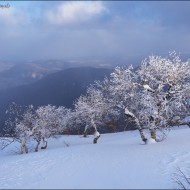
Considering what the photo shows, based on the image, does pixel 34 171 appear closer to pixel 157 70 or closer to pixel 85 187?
pixel 85 187

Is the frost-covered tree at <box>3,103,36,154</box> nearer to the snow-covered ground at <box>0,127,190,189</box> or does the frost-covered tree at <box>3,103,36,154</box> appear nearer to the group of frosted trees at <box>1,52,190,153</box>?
the snow-covered ground at <box>0,127,190,189</box>

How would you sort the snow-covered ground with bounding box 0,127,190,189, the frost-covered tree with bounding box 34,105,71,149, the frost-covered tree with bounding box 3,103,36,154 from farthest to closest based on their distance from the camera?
the frost-covered tree with bounding box 34,105,71,149 → the frost-covered tree with bounding box 3,103,36,154 → the snow-covered ground with bounding box 0,127,190,189

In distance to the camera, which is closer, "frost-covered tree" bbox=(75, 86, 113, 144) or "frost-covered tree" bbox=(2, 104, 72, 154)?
"frost-covered tree" bbox=(2, 104, 72, 154)

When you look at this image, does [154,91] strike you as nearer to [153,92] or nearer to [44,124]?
[153,92]

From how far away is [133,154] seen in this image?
27.7 meters

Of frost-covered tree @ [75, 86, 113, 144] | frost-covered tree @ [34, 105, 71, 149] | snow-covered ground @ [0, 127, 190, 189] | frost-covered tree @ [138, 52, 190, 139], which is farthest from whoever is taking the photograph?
frost-covered tree @ [34, 105, 71, 149]

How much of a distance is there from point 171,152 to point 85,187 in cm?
1014

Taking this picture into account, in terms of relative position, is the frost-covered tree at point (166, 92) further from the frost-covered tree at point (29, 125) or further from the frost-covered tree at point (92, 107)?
the frost-covered tree at point (29, 125)

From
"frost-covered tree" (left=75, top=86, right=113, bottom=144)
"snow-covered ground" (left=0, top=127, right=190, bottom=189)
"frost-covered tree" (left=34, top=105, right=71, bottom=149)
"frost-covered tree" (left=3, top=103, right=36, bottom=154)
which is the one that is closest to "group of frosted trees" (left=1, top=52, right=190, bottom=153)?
"snow-covered ground" (left=0, top=127, right=190, bottom=189)

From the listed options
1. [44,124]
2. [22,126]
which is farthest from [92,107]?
[22,126]

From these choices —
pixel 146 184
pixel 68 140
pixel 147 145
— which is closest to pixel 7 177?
pixel 146 184

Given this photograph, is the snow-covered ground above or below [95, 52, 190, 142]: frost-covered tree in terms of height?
below

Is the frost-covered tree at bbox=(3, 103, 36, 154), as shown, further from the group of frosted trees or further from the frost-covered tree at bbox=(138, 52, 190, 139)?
the frost-covered tree at bbox=(138, 52, 190, 139)

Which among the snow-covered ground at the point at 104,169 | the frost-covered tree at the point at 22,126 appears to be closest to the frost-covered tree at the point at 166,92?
the snow-covered ground at the point at 104,169
